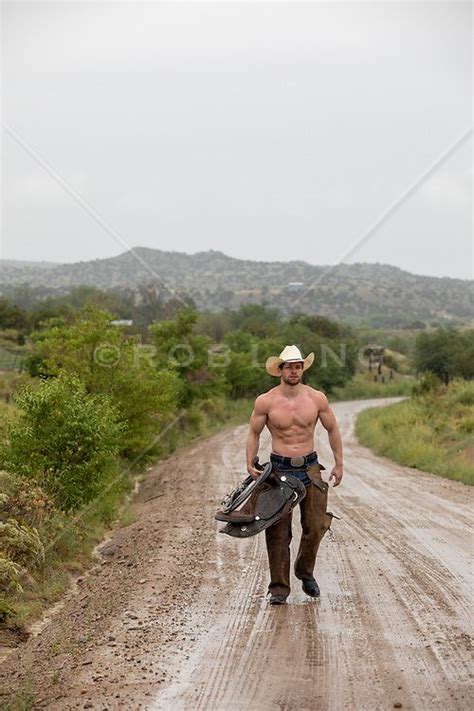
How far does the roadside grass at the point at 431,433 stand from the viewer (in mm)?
27094

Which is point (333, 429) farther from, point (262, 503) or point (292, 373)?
point (262, 503)

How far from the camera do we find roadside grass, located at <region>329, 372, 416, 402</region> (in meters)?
78.3

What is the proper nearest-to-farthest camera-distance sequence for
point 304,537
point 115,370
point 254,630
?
point 254,630, point 304,537, point 115,370

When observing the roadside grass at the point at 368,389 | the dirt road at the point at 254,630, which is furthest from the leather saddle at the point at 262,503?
the roadside grass at the point at 368,389

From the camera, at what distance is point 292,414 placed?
31.0ft

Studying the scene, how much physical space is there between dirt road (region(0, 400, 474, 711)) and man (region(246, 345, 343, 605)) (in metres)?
0.41

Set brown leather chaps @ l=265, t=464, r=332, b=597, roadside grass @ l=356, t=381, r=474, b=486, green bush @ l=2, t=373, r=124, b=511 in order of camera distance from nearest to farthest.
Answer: brown leather chaps @ l=265, t=464, r=332, b=597
green bush @ l=2, t=373, r=124, b=511
roadside grass @ l=356, t=381, r=474, b=486

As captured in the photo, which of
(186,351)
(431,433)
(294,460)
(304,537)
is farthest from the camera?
(186,351)

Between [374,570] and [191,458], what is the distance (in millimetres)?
20023

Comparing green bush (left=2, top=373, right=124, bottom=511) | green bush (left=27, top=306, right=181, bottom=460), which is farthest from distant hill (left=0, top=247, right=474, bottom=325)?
green bush (left=2, top=373, right=124, bottom=511)

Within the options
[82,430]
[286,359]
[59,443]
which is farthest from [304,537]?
[59,443]

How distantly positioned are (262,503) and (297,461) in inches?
20.5

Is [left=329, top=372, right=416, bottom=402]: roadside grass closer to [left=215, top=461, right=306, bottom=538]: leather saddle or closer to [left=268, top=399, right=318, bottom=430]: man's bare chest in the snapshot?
[left=268, top=399, right=318, bottom=430]: man's bare chest

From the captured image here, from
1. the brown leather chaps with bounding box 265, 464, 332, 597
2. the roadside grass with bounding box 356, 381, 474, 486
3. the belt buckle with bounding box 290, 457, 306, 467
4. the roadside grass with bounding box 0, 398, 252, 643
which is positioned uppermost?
the belt buckle with bounding box 290, 457, 306, 467
